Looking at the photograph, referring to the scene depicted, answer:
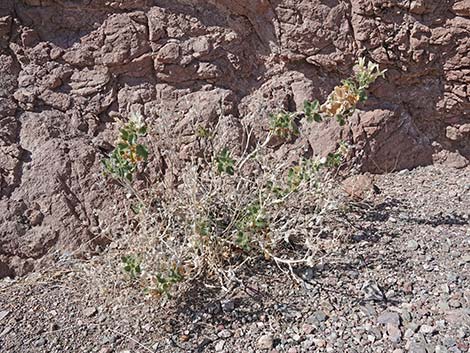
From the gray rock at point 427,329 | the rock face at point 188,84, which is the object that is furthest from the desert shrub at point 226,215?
the gray rock at point 427,329

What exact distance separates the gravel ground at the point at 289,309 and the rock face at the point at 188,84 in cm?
39

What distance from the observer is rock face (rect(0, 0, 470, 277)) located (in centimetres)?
266

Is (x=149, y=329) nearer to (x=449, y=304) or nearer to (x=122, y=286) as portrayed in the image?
(x=122, y=286)

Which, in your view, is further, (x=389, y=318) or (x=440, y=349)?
(x=389, y=318)

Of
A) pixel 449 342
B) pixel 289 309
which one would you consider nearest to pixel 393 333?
pixel 449 342

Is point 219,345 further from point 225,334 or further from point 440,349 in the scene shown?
point 440,349

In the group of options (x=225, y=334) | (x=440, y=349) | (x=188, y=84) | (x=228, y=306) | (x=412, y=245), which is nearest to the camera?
(x=440, y=349)

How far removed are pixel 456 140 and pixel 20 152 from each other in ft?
7.95

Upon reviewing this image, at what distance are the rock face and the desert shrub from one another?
1.01 ft

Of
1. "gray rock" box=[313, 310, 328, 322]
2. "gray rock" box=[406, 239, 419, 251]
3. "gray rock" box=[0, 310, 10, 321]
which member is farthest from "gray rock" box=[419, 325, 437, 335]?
"gray rock" box=[0, 310, 10, 321]

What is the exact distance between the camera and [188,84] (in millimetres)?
2906

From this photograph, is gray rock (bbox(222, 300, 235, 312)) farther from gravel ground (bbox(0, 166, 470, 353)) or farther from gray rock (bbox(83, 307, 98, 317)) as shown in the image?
gray rock (bbox(83, 307, 98, 317))

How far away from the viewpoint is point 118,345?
2.08 meters

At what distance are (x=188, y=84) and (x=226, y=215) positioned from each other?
800mm
